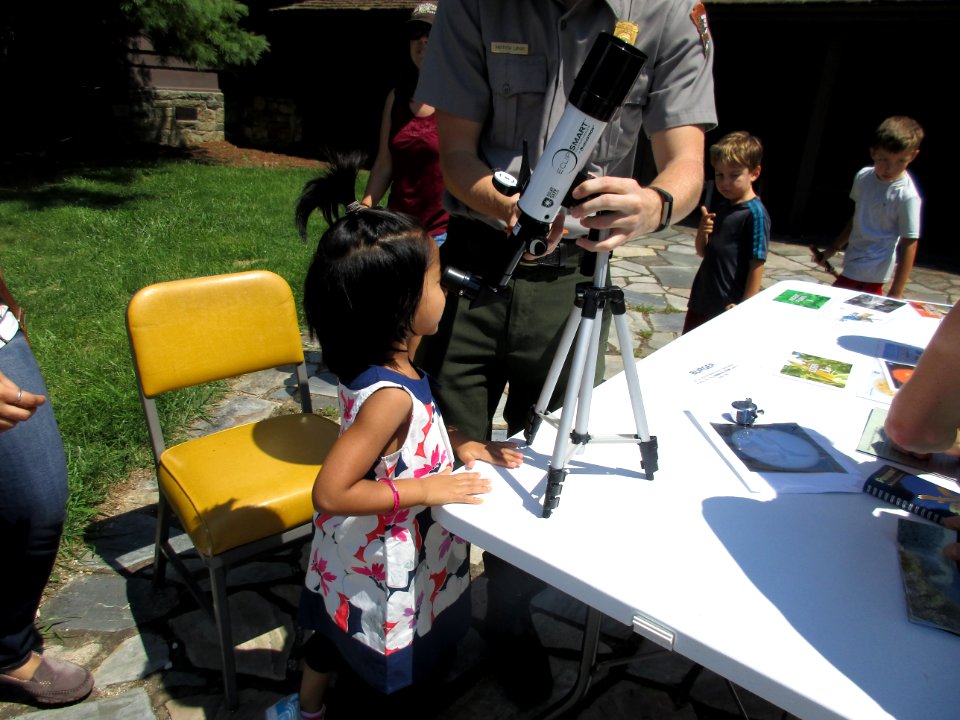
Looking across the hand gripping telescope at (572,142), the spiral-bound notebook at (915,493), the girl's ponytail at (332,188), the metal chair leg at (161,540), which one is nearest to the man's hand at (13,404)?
the metal chair leg at (161,540)

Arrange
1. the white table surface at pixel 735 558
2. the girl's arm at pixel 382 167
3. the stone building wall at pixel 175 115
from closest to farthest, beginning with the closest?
the white table surface at pixel 735 558
the girl's arm at pixel 382 167
the stone building wall at pixel 175 115

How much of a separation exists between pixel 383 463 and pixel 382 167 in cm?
220

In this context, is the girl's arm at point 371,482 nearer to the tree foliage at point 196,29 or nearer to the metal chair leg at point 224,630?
the metal chair leg at point 224,630

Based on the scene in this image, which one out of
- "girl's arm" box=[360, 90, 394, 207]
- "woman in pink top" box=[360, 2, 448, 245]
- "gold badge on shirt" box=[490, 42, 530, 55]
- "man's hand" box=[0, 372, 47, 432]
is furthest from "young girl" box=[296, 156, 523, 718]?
"girl's arm" box=[360, 90, 394, 207]

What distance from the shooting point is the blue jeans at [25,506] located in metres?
1.75

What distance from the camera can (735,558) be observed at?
1.21 meters

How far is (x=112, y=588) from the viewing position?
248 cm

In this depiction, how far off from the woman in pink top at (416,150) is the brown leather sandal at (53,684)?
6.73 ft

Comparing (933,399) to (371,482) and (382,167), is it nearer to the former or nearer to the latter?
(371,482)

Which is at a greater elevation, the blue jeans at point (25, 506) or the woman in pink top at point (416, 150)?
the woman in pink top at point (416, 150)

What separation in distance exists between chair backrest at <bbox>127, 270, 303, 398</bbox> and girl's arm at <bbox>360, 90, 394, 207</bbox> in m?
1.02

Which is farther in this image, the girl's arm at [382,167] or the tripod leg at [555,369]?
the girl's arm at [382,167]

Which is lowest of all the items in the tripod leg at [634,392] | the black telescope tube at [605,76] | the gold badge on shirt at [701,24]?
the tripod leg at [634,392]

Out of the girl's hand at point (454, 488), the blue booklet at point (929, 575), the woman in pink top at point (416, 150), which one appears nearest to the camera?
the blue booklet at point (929, 575)
